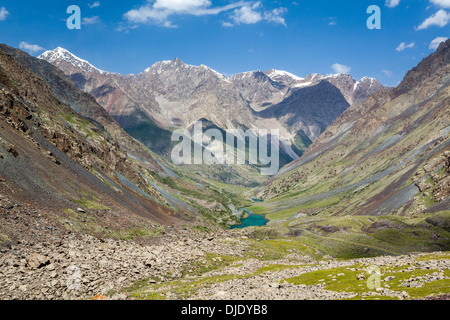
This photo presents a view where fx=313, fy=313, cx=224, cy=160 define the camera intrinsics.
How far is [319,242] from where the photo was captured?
15162 cm

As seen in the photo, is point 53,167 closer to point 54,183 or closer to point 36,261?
point 54,183

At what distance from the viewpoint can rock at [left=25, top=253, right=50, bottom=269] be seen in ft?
137

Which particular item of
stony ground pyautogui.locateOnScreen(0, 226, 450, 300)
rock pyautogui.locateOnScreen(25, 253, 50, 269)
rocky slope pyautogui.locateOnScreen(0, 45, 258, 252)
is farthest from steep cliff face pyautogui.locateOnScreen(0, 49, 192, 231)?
rock pyautogui.locateOnScreen(25, 253, 50, 269)

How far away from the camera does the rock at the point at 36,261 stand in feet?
137

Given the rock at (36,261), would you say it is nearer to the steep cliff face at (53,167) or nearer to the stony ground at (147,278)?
the stony ground at (147,278)

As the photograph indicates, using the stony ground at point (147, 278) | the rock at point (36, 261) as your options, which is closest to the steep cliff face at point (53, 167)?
the stony ground at point (147, 278)

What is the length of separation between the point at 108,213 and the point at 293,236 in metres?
106

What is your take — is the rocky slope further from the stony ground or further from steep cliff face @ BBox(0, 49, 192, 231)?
the stony ground

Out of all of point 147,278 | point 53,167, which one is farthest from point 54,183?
point 147,278

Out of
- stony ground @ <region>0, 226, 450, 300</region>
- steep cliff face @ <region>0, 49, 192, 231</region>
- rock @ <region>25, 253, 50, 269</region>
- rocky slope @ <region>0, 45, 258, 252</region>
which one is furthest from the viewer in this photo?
steep cliff face @ <region>0, 49, 192, 231</region>

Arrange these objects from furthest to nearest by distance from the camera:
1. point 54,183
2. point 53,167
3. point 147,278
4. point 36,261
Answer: point 53,167, point 54,183, point 147,278, point 36,261

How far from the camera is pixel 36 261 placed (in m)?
42.1
